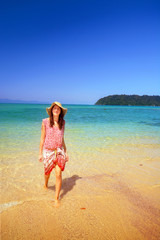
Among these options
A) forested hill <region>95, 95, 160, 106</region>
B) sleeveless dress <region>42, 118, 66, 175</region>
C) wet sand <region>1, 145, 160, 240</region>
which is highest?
forested hill <region>95, 95, 160, 106</region>

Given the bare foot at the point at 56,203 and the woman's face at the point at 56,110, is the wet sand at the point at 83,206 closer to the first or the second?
the bare foot at the point at 56,203

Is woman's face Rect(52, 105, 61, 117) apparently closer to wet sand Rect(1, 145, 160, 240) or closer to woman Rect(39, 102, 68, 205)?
woman Rect(39, 102, 68, 205)

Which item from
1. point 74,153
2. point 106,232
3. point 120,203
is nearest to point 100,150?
point 74,153

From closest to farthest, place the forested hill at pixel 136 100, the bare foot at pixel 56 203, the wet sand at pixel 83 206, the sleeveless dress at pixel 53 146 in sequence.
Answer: the wet sand at pixel 83 206
the bare foot at pixel 56 203
the sleeveless dress at pixel 53 146
the forested hill at pixel 136 100

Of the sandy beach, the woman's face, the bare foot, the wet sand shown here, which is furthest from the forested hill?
the bare foot

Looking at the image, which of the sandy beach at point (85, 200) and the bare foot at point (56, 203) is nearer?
the sandy beach at point (85, 200)

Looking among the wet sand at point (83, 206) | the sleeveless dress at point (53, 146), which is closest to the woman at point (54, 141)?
the sleeveless dress at point (53, 146)

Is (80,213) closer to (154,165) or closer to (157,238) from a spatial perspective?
(157,238)

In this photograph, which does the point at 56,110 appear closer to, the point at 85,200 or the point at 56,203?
the point at 56,203

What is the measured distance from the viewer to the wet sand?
233cm

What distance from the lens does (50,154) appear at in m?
3.03

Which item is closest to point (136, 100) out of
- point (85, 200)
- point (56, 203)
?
point (85, 200)

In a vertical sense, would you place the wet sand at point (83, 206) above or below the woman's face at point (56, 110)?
below

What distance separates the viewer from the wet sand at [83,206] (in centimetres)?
233
